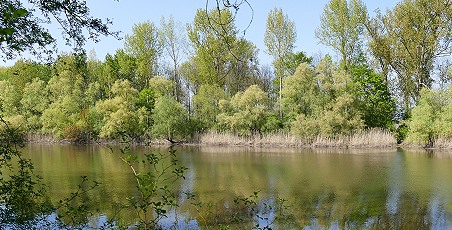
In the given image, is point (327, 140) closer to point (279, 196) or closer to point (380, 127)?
point (380, 127)

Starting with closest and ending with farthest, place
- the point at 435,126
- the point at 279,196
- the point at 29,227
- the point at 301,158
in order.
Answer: the point at 29,227
the point at 279,196
the point at 301,158
the point at 435,126

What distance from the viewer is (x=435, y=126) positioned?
1891cm

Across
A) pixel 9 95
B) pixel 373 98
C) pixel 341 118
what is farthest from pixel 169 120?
pixel 9 95

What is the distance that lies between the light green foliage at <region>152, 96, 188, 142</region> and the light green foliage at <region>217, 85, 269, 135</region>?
237cm

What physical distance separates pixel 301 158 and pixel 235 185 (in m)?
6.33

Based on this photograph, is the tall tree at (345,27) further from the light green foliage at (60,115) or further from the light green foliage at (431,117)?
the light green foliage at (60,115)

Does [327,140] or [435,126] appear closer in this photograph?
[435,126]

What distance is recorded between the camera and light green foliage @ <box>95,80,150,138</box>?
80.7 feet

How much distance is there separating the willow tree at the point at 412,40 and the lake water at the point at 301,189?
728 centimetres

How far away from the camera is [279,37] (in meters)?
24.2

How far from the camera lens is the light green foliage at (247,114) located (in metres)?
22.9

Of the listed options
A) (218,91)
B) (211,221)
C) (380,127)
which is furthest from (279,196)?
(218,91)

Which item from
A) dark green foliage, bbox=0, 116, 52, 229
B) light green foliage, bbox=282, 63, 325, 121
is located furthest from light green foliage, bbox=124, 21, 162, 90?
dark green foliage, bbox=0, 116, 52, 229

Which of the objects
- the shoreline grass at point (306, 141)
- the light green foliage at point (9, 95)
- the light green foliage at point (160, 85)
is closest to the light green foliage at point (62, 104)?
the light green foliage at point (9, 95)
